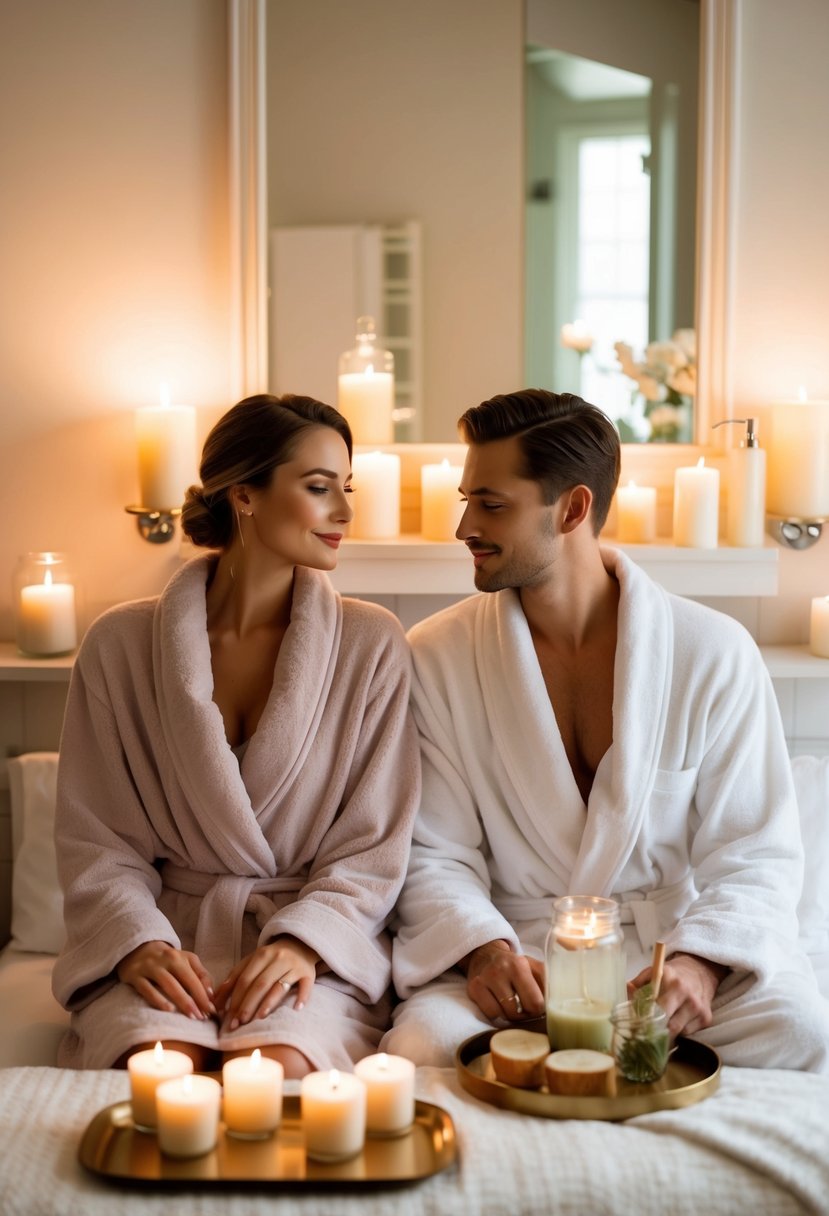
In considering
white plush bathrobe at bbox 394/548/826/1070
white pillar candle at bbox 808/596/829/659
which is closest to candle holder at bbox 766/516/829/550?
white pillar candle at bbox 808/596/829/659

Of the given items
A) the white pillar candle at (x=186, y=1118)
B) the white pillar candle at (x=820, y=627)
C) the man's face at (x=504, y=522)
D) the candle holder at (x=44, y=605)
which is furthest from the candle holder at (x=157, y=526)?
the white pillar candle at (x=186, y=1118)

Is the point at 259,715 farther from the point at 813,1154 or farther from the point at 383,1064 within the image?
the point at 813,1154

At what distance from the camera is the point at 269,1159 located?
150cm

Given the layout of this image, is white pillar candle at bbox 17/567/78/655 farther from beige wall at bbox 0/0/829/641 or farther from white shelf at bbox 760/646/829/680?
white shelf at bbox 760/646/829/680

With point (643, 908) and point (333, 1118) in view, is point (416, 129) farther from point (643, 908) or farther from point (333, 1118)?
point (333, 1118)

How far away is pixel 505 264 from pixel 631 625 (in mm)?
833

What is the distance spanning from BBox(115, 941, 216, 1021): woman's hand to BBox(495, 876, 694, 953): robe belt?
51 centimetres

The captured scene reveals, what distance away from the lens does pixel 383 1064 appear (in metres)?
1.57

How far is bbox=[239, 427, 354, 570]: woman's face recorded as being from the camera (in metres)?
2.14

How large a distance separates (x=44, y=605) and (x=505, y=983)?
1157 millimetres

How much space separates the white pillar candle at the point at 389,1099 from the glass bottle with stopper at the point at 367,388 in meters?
1.35

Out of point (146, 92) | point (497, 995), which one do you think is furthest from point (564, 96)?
point (497, 995)

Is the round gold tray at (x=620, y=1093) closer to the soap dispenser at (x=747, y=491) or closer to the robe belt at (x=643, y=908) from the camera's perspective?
the robe belt at (x=643, y=908)

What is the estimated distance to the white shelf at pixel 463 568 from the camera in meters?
2.52
